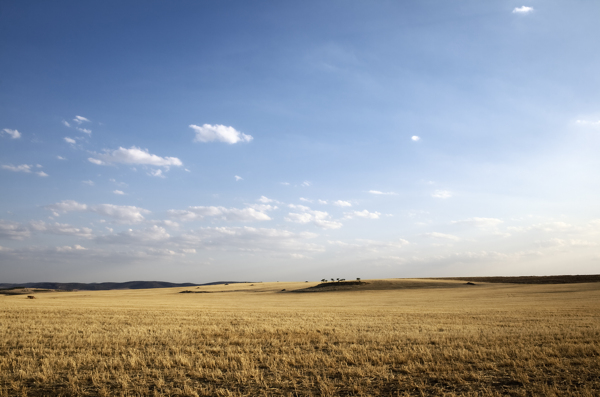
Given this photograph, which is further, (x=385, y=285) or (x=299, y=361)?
(x=385, y=285)

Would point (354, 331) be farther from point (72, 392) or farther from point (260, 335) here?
point (72, 392)

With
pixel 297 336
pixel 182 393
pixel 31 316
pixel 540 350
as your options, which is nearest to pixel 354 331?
pixel 297 336

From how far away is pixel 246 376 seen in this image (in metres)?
9.59

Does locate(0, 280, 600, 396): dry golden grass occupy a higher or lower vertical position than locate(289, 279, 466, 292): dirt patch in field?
higher

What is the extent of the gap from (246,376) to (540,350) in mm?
10509

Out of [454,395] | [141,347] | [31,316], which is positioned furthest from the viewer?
[31,316]

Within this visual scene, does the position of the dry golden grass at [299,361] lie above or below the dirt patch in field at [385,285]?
above

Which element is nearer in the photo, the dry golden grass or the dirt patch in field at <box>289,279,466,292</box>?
the dry golden grass

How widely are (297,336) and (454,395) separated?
933 cm

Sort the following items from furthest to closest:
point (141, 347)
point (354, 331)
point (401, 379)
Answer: point (354, 331) → point (141, 347) → point (401, 379)

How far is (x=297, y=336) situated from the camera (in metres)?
16.2

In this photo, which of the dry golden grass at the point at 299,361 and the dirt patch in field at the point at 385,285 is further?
the dirt patch in field at the point at 385,285

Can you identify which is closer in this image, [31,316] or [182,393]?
[182,393]

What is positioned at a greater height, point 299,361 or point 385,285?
point 299,361
